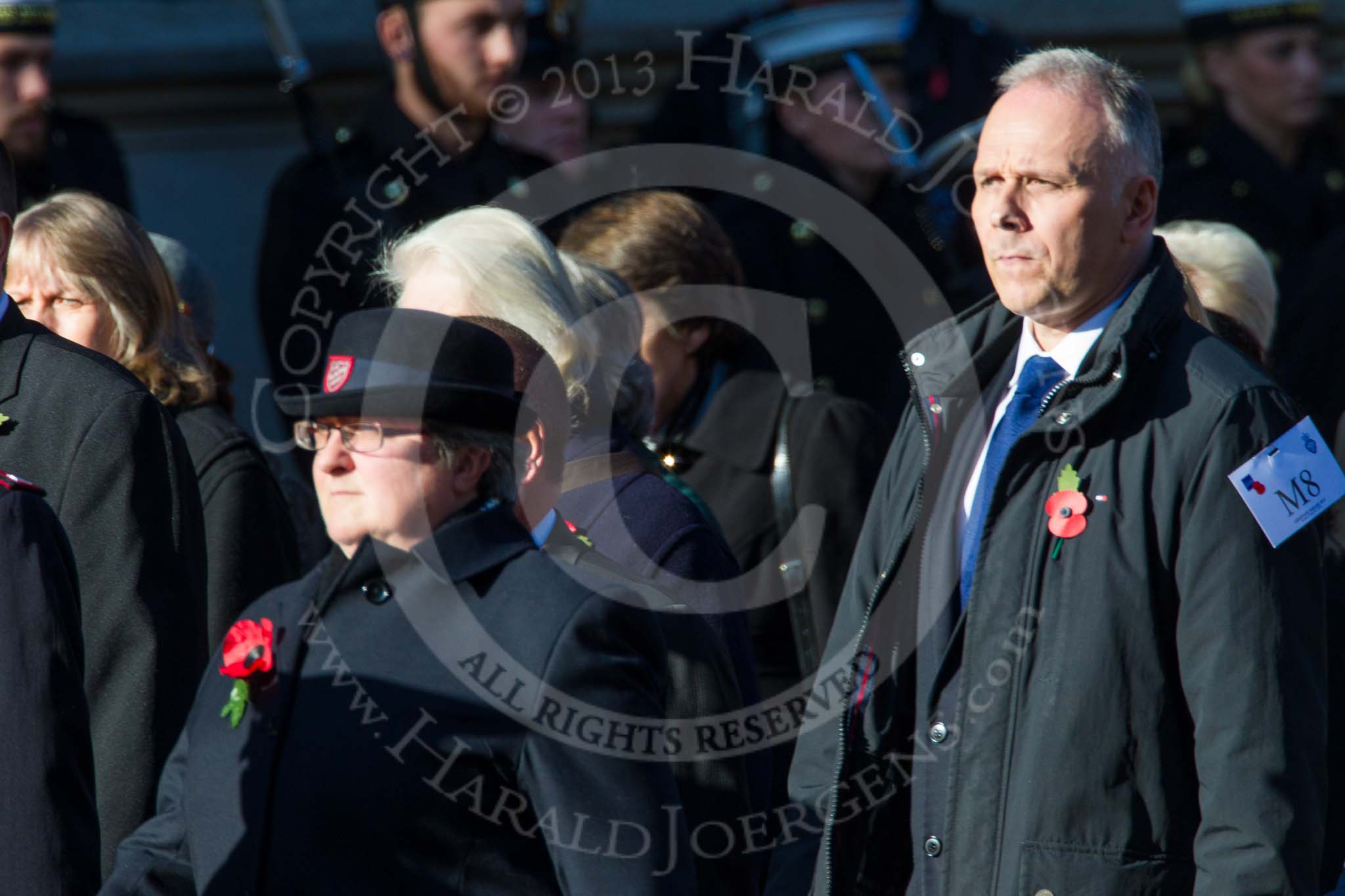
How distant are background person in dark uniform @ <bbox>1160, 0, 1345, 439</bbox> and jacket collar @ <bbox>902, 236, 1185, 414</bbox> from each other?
2.96 metres

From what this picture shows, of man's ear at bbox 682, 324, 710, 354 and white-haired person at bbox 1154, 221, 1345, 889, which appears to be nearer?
white-haired person at bbox 1154, 221, 1345, 889

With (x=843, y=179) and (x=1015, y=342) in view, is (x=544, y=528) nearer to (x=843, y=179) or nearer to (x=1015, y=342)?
(x=1015, y=342)

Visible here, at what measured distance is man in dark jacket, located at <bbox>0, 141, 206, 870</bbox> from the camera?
9.85 feet

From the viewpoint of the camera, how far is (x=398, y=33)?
550 centimetres

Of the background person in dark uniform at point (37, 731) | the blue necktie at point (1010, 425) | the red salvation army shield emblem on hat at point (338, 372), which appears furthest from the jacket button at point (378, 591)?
the blue necktie at point (1010, 425)

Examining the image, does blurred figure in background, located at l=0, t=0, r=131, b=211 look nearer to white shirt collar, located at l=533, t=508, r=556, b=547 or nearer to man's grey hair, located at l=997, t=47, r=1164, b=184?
white shirt collar, located at l=533, t=508, r=556, b=547

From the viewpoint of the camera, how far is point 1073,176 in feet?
8.75

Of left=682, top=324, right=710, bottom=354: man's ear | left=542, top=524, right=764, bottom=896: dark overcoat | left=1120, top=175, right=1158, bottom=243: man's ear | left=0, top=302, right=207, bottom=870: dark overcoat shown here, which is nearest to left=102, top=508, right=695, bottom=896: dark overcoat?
left=542, top=524, right=764, bottom=896: dark overcoat

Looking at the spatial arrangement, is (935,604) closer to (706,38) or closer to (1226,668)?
(1226,668)

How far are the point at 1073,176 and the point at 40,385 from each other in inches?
66.2

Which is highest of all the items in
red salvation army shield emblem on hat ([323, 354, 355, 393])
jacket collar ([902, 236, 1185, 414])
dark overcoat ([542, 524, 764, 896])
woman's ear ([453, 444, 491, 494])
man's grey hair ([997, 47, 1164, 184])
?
man's grey hair ([997, 47, 1164, 184])

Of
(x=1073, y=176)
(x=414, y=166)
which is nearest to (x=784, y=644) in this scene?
(x=1073, y=176)

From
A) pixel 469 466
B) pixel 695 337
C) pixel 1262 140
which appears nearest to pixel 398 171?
pixel 695 337

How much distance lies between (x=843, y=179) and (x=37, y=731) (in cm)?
331
